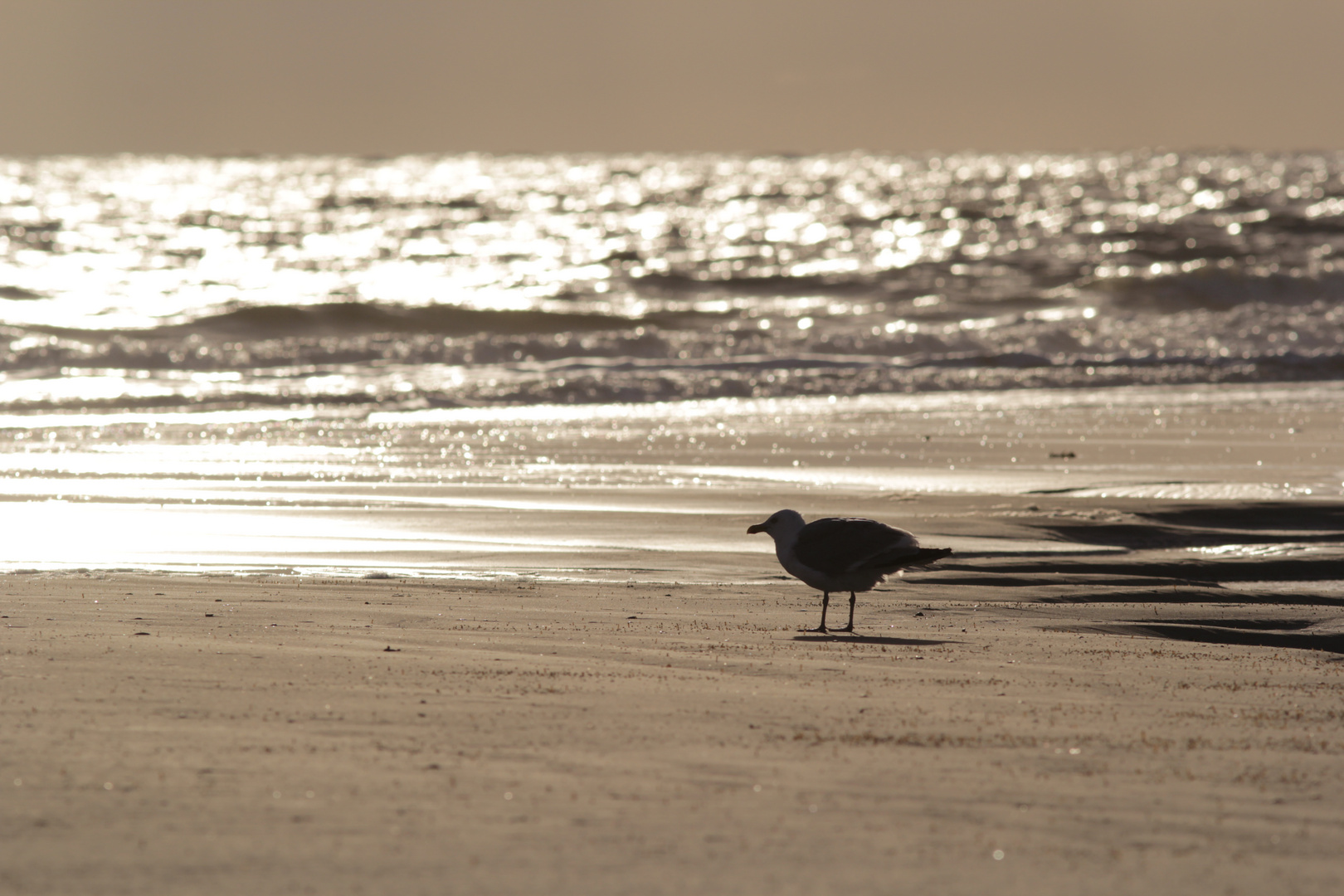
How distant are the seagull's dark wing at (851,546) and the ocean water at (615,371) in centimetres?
139

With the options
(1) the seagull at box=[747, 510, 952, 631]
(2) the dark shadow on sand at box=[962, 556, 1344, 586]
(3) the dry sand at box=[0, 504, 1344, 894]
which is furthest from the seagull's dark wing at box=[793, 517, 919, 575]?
(2) the dark shadow on sand at box=[962, 556, 1344, 586]

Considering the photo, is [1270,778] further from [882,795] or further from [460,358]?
[460,358]

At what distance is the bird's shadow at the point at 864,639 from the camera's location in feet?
18.7

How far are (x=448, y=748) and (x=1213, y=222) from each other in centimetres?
4450

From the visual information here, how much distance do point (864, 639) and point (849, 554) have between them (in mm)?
391

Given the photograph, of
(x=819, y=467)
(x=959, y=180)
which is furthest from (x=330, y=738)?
(x=959, y=180)

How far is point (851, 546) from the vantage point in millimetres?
6031

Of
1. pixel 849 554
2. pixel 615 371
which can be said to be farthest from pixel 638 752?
pixel 615 371

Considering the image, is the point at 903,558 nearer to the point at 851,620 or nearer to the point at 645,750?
the point at 851,620

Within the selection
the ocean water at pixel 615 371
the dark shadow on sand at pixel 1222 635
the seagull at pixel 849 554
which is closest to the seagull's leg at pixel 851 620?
the seagull at pixel 849 554

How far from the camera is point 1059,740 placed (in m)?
4.19

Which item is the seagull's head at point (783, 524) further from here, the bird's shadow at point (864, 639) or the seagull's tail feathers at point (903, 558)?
the bird's shadow at point (864, 639)

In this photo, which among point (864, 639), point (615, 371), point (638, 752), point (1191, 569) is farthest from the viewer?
point (615, 371)

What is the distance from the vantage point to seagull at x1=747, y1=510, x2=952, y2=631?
236 inches
